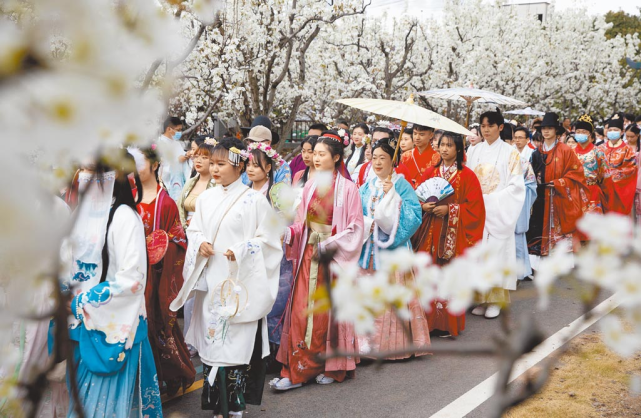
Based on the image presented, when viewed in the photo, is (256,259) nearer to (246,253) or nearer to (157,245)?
(246,253)

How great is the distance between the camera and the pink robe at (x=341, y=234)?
4.59 meters

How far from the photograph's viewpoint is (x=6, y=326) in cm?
55

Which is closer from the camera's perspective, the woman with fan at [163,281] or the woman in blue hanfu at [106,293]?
the woman in blue hanfu at [106,293]

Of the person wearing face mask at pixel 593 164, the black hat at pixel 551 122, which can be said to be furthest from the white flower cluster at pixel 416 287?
the person wearing face mask at pixel 593 164

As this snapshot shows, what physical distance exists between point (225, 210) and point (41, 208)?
3395 millimetres

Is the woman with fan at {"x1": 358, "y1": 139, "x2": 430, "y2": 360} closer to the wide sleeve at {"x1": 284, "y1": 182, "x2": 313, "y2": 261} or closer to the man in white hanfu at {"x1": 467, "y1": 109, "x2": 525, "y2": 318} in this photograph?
the wide sleeve at {"x1": 284, "y1": 182, "x2": 313, "y2": 261}

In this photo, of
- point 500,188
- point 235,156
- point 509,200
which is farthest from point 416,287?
point 500,188

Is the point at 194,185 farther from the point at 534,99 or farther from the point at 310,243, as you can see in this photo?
the point at 534,99

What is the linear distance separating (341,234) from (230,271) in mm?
1073

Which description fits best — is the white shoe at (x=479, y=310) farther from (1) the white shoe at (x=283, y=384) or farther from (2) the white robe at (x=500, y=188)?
(1) the white shoe at (x=283, y=384)

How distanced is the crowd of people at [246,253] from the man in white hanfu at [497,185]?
0.05 feet

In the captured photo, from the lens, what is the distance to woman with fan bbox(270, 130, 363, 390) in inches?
177

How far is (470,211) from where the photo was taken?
581 centimetres

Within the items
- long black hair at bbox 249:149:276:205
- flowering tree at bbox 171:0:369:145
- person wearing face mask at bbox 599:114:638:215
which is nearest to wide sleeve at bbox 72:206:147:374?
long black hair at bbox 249:149:276:205
